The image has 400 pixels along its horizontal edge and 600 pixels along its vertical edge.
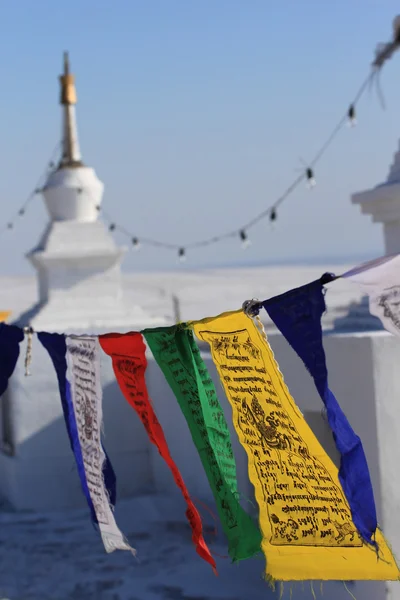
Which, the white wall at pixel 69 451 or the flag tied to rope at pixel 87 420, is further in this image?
the white wall at pixel 69 451

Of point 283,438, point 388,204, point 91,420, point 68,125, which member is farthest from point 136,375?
point 68,125

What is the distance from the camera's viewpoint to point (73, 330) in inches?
370

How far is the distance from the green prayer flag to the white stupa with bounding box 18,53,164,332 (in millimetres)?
5240

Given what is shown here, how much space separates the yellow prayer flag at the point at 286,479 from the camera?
4113 millimetres

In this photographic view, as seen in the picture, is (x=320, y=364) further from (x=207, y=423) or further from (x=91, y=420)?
(x=91, y=420)

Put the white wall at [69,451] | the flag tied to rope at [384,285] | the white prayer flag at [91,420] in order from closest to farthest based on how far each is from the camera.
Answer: the flag tied to rope at [384,285] → the white prayer flag at [91,420] → the white wall at [69,451]

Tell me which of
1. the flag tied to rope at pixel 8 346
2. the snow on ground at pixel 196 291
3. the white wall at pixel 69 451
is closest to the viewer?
the flag tied to rope at pixel 8 346

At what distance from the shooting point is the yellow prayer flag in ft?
13.5

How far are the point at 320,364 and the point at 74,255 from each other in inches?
276

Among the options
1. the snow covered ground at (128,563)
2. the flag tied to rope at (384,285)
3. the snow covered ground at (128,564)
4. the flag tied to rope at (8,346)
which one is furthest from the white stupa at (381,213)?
the flag tied to rope at (384,285)

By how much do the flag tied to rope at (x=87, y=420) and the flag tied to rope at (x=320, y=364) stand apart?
1938mm

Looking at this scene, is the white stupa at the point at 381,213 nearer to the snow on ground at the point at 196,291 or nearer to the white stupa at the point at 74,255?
the white stupa at the point at 74,255

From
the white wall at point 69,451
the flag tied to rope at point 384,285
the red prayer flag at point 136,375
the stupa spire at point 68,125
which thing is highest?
the stupa spire at point 68,125

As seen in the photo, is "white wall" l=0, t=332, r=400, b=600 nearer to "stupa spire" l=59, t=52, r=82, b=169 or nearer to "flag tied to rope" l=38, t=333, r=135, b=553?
"flag tied to rope" l=38, t=333, r=135, b=553
